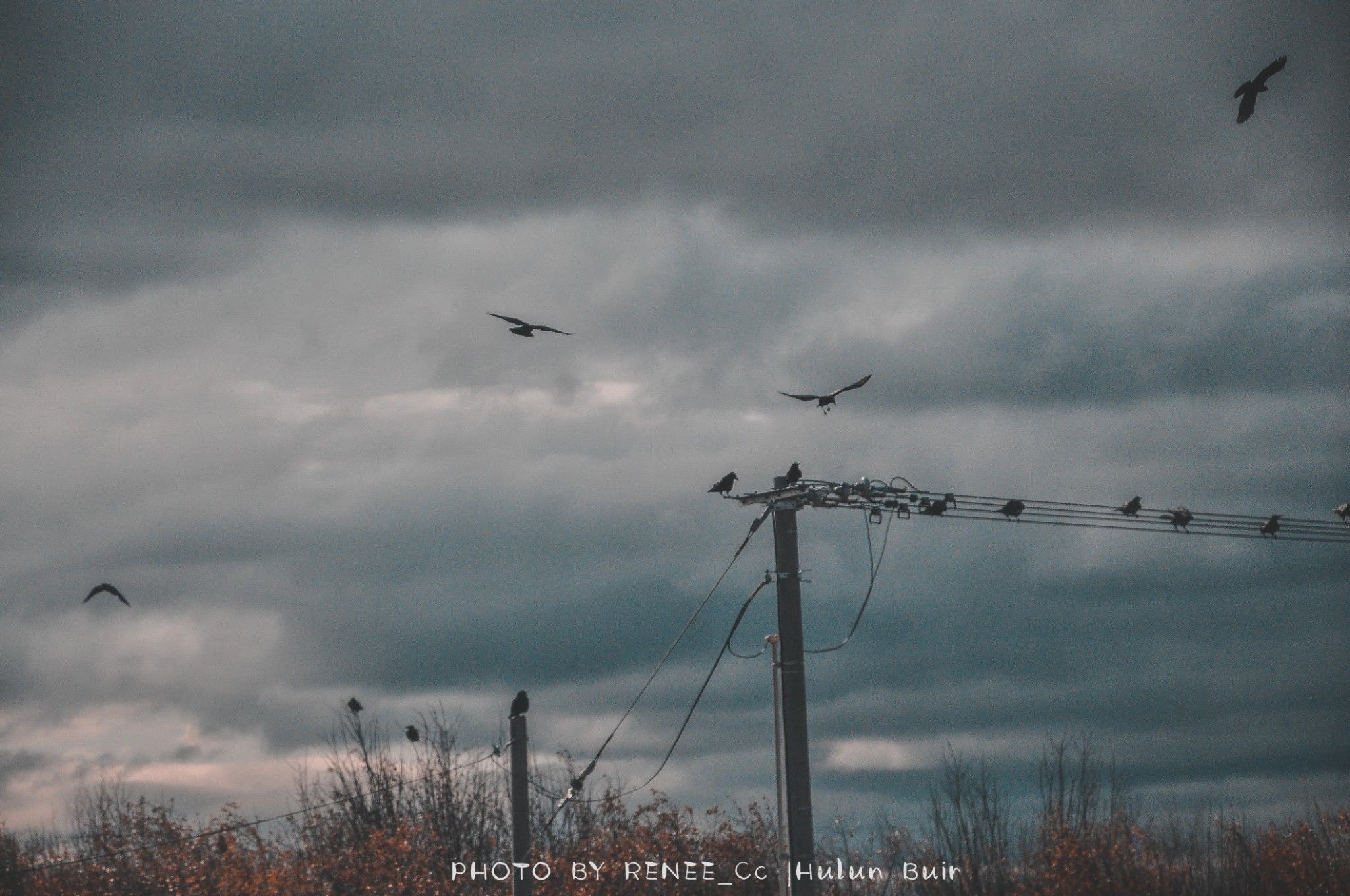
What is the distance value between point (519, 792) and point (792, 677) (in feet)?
13.5

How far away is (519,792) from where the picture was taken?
20.7m

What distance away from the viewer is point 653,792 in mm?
37219

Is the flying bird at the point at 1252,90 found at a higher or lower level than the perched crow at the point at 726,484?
higher

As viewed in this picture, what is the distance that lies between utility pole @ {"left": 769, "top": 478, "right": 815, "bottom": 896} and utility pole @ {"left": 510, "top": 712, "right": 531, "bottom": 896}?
3.62 m

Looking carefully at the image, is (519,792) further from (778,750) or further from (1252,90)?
(1252,90)

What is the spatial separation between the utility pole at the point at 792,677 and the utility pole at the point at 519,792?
3.62 meters

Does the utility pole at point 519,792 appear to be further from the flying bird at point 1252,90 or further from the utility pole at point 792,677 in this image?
the flying bird at point 1252,90

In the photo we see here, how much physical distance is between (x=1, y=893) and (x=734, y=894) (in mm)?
24427

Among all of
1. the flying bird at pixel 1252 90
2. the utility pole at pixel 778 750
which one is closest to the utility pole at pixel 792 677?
the utility pole at pixel 778 750

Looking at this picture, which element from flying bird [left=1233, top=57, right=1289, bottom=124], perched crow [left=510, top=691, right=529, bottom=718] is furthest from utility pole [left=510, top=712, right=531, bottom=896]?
flying bird [left=1233, top=57, right=1289, bottom=124]

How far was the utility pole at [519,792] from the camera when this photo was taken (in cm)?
2059

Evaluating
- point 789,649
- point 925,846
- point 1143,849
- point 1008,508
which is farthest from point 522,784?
point 1143,849

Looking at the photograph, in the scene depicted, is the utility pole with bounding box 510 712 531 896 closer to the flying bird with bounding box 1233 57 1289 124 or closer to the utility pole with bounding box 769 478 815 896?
the utility pole with bounding box 769 478 815 896

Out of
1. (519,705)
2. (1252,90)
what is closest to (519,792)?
(519,705)
